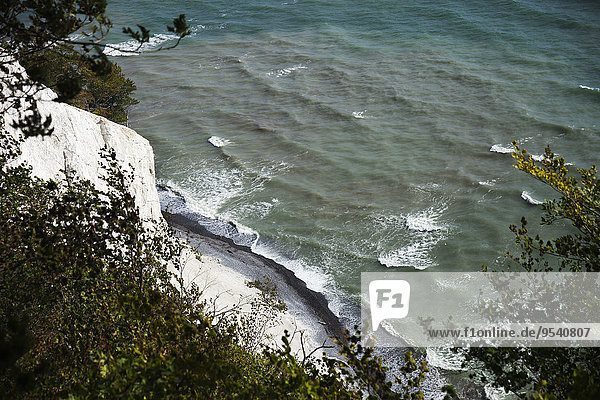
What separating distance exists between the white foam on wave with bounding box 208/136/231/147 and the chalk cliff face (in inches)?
556

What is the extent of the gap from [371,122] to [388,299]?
17749mm

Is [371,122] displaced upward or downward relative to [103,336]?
downward

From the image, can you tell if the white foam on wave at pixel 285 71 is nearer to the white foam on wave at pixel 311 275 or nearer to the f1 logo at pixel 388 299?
the white foam on wave at pixel 311 275

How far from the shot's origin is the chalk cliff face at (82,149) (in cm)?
1650

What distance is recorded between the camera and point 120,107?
35188 mm

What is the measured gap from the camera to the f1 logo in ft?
67.2

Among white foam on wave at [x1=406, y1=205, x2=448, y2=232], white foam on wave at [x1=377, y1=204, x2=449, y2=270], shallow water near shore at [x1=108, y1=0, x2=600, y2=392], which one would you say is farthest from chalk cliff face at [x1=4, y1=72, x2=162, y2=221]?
white foam on wave at [x1=406, y1=205, x2=448, y2=232]

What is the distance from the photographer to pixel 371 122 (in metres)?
37.7

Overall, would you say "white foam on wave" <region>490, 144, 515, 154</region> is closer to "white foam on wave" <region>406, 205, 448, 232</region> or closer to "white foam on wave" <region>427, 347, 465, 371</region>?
"white foam on wave" <region>406, 205, 448, 232</region>

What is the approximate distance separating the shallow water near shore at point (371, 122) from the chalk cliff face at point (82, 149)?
684 cm

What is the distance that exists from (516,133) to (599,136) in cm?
483

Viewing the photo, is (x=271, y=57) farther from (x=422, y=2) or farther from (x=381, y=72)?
(x=422, y=2)

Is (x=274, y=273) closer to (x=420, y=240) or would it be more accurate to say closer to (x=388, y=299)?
(x=388, y=299)

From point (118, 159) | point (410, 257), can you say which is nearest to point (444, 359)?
point (410, 257)
